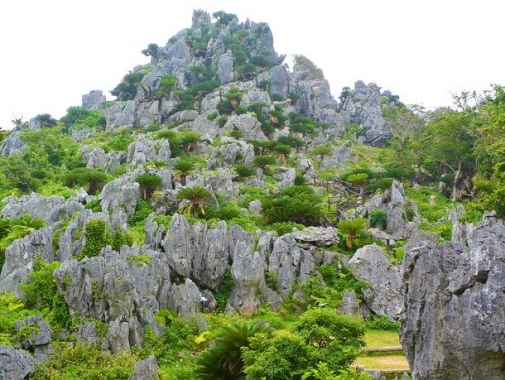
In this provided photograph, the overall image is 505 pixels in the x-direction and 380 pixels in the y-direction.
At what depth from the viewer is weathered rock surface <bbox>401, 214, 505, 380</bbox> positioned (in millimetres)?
9305

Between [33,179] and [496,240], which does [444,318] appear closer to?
[496,240]

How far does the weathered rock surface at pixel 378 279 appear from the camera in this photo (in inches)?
907

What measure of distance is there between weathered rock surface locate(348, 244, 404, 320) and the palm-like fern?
11114 millimetres

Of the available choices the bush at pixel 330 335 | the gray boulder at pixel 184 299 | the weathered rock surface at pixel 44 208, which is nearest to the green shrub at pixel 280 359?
Result: the bush at pixel 330 335

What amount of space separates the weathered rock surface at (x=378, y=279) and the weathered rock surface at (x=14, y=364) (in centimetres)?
1516

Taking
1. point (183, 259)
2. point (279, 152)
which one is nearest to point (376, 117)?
point (279, 152)

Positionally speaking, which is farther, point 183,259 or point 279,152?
point 279,152

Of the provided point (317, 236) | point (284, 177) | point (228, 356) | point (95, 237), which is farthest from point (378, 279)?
point (284, 177)

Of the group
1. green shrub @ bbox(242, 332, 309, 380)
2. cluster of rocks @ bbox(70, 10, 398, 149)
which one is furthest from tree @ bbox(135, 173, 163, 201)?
green shrub @ bbox(242, 332, 309, 380)

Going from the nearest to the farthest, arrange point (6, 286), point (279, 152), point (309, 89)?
point (6, 286), point (279, 152), point (309, 89)

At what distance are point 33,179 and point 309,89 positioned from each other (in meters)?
45.5

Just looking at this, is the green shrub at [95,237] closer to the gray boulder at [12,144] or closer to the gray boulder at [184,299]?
the gray boulder at [184,299]

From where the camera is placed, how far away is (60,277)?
1805cm

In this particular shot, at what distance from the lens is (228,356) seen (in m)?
13.4
